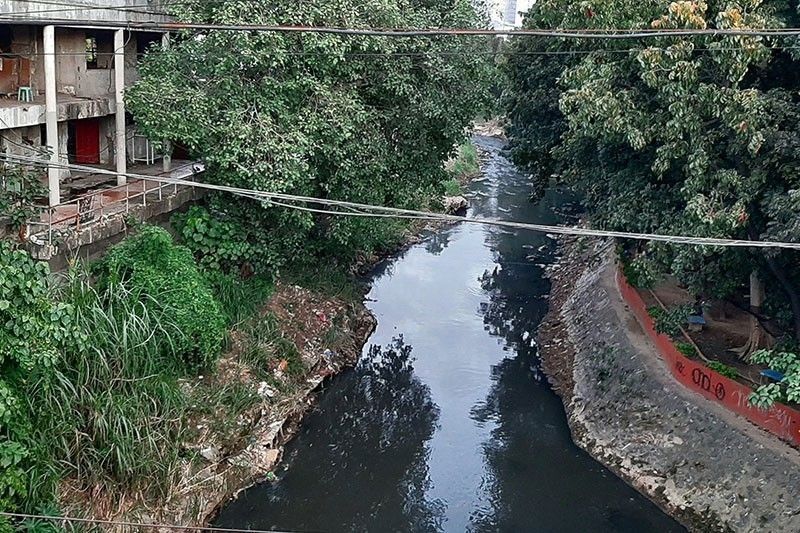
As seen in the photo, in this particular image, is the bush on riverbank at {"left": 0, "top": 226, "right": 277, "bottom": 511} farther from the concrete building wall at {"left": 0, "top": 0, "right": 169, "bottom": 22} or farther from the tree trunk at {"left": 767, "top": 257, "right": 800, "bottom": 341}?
the tree trunk at {"left": 767, "top": 257, "right": 800, "bottom": 341}

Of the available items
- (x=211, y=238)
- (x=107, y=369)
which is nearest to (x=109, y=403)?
(x=107, y=369)

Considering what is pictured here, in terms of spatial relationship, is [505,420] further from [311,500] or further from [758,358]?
[758,358]

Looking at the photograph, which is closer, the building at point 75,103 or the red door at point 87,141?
the building at point 75,103

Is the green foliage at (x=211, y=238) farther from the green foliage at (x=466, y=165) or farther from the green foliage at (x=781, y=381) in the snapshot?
the green foliage at (x=466, y=165)

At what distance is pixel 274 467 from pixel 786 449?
8.55 meters

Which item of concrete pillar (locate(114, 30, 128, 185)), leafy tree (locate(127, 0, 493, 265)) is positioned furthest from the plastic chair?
leafy tree (locate(127, 0, 493, 265))

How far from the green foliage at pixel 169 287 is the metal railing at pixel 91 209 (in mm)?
811

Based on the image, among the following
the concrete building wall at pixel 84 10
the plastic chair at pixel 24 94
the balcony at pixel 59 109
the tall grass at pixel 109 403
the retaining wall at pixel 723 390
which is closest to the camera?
the tall grass at pixel 109 403

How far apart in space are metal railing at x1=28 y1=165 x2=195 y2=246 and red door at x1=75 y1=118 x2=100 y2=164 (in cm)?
258

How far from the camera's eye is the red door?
19.7 m

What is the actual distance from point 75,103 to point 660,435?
13930mm

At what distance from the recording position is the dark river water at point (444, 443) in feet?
43.7

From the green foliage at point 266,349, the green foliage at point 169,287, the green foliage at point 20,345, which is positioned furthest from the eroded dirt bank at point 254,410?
the green foliage at point 20,345

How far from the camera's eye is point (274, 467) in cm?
1435
